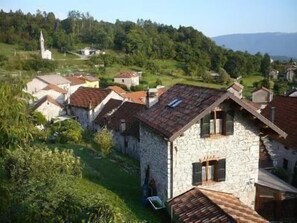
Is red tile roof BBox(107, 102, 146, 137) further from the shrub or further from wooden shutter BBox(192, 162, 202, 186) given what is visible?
wooden shutter BBox(192, 162, 202, 186)

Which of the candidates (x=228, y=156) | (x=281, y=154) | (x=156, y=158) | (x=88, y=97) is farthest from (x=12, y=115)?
(x=88, y=97)

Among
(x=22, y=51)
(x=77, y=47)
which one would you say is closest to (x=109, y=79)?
(x=22, y=51)

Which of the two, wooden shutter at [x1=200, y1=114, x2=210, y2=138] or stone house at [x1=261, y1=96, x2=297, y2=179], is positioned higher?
wooden shutter at [x1=200, y1=114, x2=210, y2=138]

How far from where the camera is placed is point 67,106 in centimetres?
5625

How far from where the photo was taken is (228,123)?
17859mm

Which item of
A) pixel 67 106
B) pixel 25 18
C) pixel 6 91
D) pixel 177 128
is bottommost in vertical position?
pixel 67 106

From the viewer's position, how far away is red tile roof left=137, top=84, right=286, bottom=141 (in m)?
16.9

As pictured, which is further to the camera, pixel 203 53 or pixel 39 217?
pixel 203 53

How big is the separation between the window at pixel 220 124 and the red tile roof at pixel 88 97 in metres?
33.3

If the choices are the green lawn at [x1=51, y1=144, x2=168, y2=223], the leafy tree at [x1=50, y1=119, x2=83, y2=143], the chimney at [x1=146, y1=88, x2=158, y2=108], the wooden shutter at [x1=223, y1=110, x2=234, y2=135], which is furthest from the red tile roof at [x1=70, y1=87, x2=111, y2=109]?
the wooden shutter at [x1=223, y1=110, x2=234, y2=135]

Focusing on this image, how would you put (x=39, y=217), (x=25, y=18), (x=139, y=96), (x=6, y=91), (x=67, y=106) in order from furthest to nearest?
1. (x=25, y=18)
2. (x=139, y=96)
3. (x=67, y=106)
4. (x=6, y=91)
5. (x=39, y=217)

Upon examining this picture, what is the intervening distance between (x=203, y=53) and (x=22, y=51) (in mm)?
59117

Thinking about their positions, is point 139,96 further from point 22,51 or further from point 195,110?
point 22,51

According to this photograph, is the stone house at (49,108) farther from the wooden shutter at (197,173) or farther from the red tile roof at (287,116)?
the wooden shutter at (197,173)
